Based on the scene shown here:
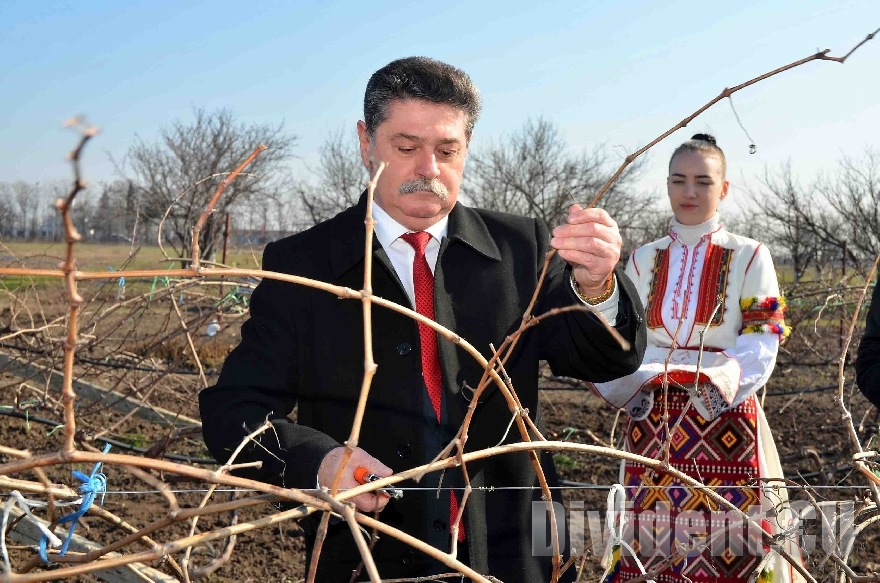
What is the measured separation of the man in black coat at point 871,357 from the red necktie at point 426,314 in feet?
4.02

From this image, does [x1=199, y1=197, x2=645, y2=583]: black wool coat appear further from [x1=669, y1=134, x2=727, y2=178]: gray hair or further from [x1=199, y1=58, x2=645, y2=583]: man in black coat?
[x1=669, y1=134, x2=727, y2=178]: gray hair

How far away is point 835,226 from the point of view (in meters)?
17.6

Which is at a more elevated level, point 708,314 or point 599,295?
point 599,295

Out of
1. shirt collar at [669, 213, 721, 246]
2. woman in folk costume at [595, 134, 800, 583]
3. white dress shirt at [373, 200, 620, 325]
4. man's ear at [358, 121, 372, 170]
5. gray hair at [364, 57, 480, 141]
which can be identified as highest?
gray hair at [364, 57, 480, 141]

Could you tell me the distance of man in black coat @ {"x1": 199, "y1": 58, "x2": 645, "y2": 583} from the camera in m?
1.95

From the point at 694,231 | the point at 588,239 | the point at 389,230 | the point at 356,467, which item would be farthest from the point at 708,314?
the point at 356,467

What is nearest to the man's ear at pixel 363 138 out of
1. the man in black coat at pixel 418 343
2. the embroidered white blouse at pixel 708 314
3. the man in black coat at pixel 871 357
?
the man in black coat at pixel 418 343

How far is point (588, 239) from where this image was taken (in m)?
1.60

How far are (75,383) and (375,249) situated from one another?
393 centimetres

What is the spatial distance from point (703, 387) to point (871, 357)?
2.15 feet

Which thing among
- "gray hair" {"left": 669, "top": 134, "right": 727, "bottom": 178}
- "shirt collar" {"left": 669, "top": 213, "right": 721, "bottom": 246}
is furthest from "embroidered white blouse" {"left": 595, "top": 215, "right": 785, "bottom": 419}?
"gray hair" {"left": 669, "top": 134, "right": 727, "bottom": 178}

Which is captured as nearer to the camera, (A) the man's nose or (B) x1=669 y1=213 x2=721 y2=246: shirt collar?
(A) the man's nose

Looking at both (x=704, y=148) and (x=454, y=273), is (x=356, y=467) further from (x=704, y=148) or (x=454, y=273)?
(x=704, y=148)

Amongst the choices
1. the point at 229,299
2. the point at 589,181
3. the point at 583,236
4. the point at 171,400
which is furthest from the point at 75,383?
the point at 589,181
